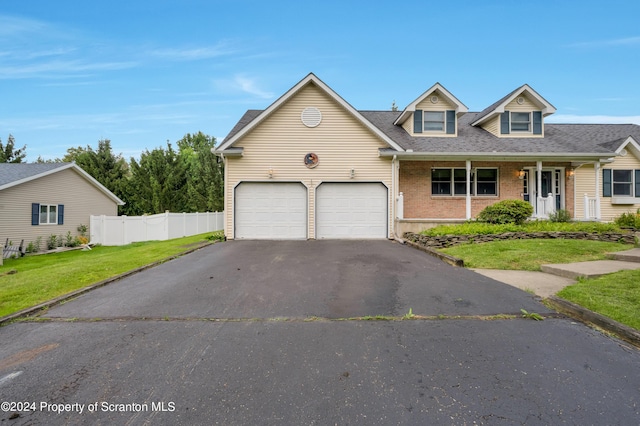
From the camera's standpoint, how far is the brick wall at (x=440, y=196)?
1438cm

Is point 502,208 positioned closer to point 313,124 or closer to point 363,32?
point 313,124

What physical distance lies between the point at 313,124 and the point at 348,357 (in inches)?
455

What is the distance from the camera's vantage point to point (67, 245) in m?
18.1

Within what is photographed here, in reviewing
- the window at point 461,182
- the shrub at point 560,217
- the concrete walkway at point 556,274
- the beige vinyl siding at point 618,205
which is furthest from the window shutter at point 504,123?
the concrete walkway at point 556,274

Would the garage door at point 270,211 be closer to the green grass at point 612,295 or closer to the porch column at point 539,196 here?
the green grass at point 612,295

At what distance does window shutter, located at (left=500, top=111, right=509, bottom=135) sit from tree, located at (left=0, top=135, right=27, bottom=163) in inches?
1742

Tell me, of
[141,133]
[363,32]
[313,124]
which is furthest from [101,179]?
[363,32]

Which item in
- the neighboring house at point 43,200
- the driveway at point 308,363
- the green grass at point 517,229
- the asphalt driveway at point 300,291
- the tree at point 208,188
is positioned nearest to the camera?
the driveway at point 308,363

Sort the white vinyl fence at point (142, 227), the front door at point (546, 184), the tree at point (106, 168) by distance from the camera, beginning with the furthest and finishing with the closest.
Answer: the tree at point (106, 168), the white vinyl fence at point (142, 227), the front door at point (546, 184)

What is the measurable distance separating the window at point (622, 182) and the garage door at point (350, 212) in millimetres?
12866

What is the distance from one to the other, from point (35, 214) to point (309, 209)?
16238 millimetres

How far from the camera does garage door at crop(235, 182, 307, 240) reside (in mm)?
13008

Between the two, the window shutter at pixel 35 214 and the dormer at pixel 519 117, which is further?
the window shutter at pixel 35 214

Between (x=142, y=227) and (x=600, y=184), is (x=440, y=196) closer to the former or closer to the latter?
(x=600, y=184)
